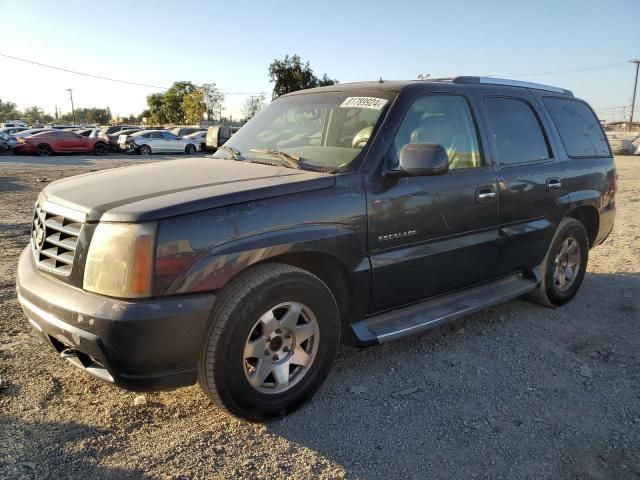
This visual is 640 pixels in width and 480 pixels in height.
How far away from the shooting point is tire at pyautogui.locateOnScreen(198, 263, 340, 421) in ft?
8.41

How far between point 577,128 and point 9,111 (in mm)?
124534

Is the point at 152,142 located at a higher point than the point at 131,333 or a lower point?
lower

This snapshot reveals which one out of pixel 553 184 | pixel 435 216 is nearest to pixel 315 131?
pixel 435 216

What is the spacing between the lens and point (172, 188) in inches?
110

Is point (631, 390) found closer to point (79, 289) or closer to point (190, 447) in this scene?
point (190, 447)

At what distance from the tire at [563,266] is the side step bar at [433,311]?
15.4 inches

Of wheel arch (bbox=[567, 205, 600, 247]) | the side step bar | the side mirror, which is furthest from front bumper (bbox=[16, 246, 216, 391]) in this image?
wheel arch (bbox=[567, 205, 600, 247])

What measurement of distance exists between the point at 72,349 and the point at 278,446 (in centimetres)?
116

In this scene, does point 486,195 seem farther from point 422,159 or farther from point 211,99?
point 211,99

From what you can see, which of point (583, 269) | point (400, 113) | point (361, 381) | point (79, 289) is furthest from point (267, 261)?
point (583, 269)

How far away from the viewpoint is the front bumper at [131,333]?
92.2 inches

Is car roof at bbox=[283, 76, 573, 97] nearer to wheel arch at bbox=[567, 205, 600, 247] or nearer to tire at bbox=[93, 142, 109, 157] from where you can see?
wheel arch at bbox=[567, 205, 600, 247]

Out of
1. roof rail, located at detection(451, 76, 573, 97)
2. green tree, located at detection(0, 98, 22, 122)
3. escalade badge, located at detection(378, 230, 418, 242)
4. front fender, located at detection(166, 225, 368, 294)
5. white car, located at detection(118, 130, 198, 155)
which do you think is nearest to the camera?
front fender, located at detection(166, 225, 368, 294)

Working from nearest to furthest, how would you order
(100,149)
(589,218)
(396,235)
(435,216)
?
(396,235) → (435,216) → (589,218) → (100,149)
